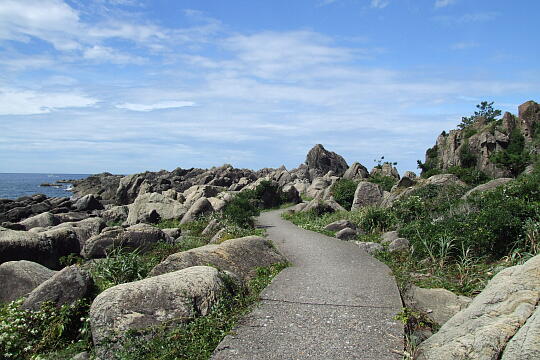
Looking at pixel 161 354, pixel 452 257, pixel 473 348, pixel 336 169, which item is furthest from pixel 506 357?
pixel 336 169

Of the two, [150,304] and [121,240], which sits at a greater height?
[150,304]

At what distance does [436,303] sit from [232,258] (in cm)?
517

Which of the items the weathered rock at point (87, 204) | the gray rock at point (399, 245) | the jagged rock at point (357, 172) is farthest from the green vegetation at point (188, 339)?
the jagged rock at point (357, 172)

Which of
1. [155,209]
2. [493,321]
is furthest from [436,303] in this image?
[155,209]

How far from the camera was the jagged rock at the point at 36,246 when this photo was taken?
14.8m

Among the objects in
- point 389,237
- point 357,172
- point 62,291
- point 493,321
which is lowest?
point 389,237

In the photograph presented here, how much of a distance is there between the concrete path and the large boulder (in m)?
0.84

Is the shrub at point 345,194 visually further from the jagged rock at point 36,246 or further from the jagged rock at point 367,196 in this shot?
the jagged rock at point 36,246

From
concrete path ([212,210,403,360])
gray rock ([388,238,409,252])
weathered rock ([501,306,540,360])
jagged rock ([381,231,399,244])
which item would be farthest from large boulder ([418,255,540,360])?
jagged rock ([381,231,399,244])

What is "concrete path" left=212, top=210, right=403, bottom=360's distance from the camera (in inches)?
280

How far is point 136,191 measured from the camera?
56344 millimetres

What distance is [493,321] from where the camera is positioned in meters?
6.18

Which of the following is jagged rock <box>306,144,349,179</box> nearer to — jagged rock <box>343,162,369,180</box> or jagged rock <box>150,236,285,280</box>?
jagged rock <box>343,162,369,180</box>

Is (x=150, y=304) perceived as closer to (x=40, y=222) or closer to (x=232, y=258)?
(x=232, y=258)
